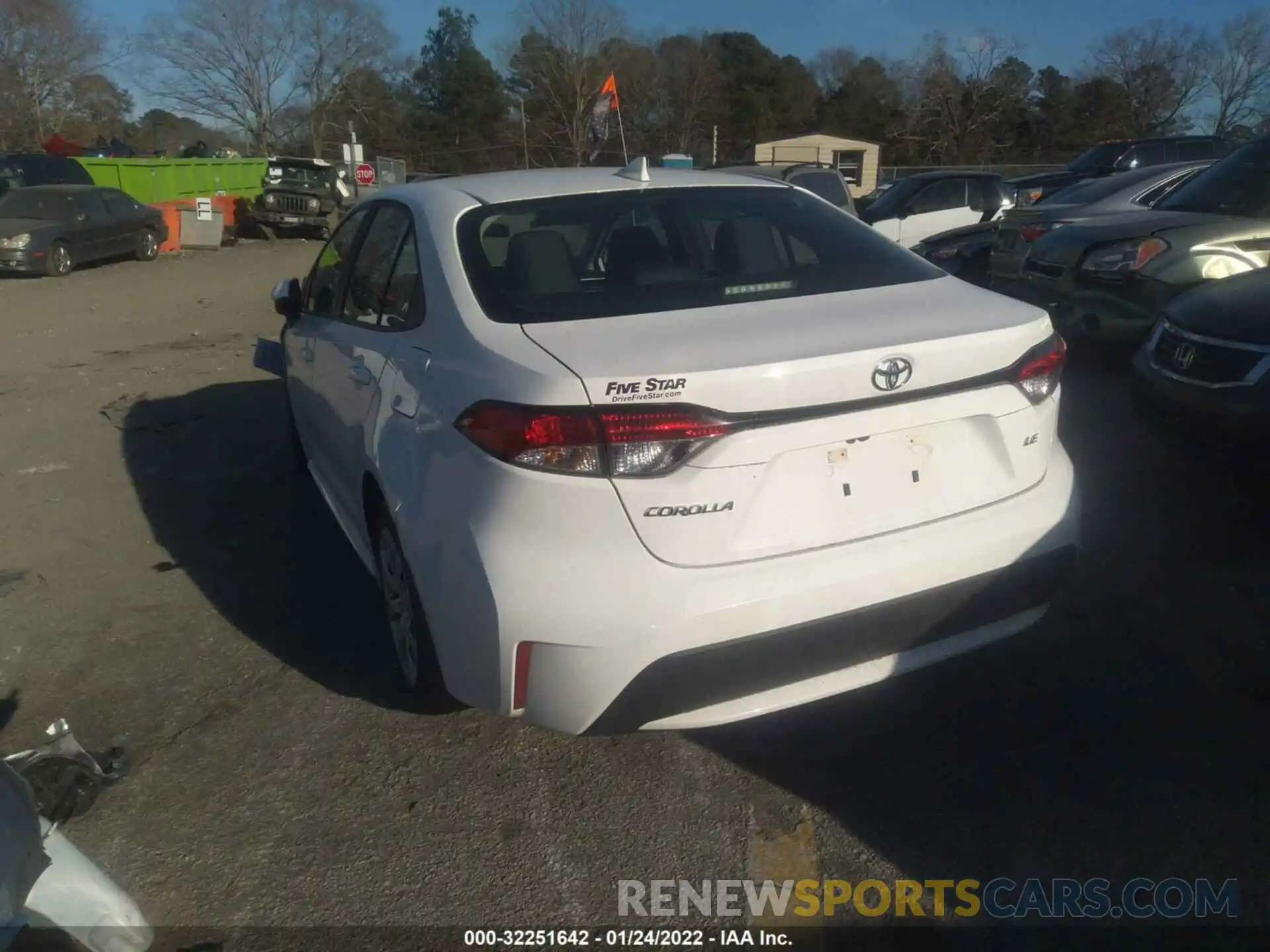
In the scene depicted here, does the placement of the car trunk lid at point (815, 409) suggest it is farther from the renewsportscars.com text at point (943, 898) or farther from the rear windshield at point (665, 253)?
the renewsportscars.com text at point (943, 898)

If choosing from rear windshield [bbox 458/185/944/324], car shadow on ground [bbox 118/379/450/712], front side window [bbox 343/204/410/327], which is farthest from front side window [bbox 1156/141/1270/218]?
car shadow on ground [bbox 118/379/450/712]

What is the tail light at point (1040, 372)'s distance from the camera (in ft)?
9.55

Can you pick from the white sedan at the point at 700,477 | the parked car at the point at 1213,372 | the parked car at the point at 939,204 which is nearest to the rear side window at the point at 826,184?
the parked car at the point at 939,204

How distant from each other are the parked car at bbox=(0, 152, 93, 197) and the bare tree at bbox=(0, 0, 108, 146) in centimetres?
4256

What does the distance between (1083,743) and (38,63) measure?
68298 mm

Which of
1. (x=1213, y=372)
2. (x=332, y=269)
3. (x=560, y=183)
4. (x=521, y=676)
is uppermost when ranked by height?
(x=560, y=183)

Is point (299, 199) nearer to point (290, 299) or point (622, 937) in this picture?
Answer: point (290, 299)

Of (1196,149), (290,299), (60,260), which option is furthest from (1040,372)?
(60,260)

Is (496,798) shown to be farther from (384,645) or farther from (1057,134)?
(1057,134)

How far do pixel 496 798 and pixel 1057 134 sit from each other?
200 ft

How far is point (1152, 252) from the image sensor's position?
22.3ft

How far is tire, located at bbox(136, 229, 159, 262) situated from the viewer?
770 inches

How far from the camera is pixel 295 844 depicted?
2891 millimetres

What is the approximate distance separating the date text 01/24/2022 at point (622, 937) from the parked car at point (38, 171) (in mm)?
20670
